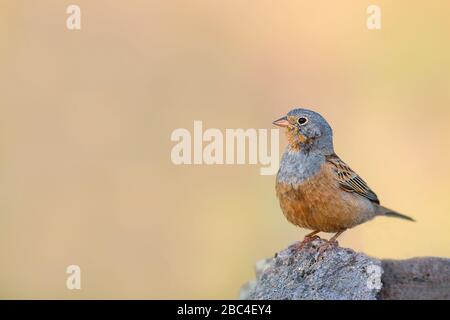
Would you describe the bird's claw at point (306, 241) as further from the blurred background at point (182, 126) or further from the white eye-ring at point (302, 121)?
the blurred background at point (182, 126)

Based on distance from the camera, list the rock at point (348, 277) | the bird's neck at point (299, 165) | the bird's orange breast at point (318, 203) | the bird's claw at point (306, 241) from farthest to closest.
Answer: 1. the bird's neck at point (299, 165)
2. the bird's orange breast at point (318, 203)
3. the bird's claw at point (306, 241)
4. the rock at point (348, 277)

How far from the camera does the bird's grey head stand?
8766 millimetres

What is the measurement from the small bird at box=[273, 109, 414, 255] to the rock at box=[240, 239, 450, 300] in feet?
1.14

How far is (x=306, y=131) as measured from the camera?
8.77 meters

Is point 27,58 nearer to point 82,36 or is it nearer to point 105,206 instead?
point 82,36

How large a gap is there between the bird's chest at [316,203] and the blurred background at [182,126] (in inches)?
223

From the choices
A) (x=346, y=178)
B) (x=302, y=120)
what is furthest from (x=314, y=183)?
(x=302, y=120)

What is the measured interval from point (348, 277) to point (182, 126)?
943 cm

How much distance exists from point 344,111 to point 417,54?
2216mm

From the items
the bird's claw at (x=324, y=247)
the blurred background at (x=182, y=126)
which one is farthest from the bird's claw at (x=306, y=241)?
the blurred background at (x=182, y=126)

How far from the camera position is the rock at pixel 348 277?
23.5 feet

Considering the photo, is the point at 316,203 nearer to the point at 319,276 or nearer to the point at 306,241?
the point at 306,241

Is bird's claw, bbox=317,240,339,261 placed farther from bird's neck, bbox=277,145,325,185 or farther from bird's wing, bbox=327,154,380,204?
bird's wing, bbox=327,154,380,204

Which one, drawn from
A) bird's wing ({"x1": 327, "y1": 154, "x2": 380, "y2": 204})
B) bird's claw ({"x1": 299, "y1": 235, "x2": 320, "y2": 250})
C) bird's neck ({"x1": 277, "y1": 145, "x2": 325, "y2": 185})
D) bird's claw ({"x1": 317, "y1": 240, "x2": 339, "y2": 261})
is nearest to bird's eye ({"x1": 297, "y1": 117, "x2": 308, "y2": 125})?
bird's neck ({"x1": 277, "y1": 145, "x2": 325, "y2": 185})
